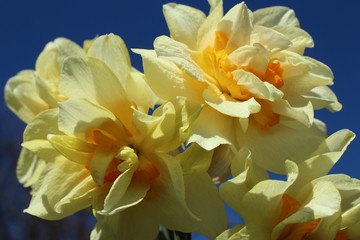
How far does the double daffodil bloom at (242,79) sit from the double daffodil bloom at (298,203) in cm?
9

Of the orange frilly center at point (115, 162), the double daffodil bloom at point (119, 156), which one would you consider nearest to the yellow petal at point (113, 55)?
the double daffodil bloom at point (119, 156)

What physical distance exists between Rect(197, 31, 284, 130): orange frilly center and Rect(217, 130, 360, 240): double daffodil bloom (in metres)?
0.13

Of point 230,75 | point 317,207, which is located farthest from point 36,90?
point 317,207

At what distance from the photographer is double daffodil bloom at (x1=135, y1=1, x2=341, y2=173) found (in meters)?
0.99

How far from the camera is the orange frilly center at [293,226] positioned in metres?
0.93

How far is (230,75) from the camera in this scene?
1.03 metres

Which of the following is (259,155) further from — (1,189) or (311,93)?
(1,189)

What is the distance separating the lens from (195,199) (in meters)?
0.99

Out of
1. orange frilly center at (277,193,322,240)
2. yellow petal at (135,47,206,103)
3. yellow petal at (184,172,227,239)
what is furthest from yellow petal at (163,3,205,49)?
orange frilly center at (277,193,322,240)

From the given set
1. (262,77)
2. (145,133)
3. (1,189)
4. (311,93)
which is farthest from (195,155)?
(1,189)

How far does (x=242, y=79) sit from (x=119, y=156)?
31 cm

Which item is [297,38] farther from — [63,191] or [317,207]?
[63,191]

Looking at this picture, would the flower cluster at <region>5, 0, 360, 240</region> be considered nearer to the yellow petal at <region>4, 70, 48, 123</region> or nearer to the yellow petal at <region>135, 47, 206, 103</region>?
the yellow petal at <region>135, 47, 206, 103</region>

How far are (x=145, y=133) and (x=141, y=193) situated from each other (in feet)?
0.41
